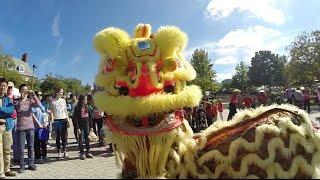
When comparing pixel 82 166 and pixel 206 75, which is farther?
pixel 206 75

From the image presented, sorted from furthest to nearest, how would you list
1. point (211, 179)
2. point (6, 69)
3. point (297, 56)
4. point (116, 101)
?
point (6, 69)
point (297, 56)
point (116, 101)
point (211, 179)

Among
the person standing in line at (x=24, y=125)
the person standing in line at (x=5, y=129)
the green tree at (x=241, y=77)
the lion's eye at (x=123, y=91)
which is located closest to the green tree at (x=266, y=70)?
the green tree at (x=241, y=77)

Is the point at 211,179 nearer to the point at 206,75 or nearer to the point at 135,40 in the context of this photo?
the point at 135,40

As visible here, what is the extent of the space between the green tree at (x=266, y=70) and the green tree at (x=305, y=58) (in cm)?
3326

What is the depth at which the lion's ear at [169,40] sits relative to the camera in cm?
470

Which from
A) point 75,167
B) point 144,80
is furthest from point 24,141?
point 144,80

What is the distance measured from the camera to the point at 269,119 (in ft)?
15.5

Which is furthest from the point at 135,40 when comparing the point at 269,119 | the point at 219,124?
the point at 269,119

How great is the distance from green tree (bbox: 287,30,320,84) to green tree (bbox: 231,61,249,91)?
33.6 metres

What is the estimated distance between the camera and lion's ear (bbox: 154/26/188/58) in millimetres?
4703

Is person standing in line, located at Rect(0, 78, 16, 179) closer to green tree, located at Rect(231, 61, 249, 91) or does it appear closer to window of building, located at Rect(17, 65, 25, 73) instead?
green tree, located at Rect(231, 61, 249, 91)

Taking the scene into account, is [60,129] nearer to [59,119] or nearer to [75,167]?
[59,119]

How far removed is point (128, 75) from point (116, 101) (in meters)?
0.33

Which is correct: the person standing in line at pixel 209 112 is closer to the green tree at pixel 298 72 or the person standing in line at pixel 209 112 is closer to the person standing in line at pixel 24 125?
the person standing in line at pixel 24 125
